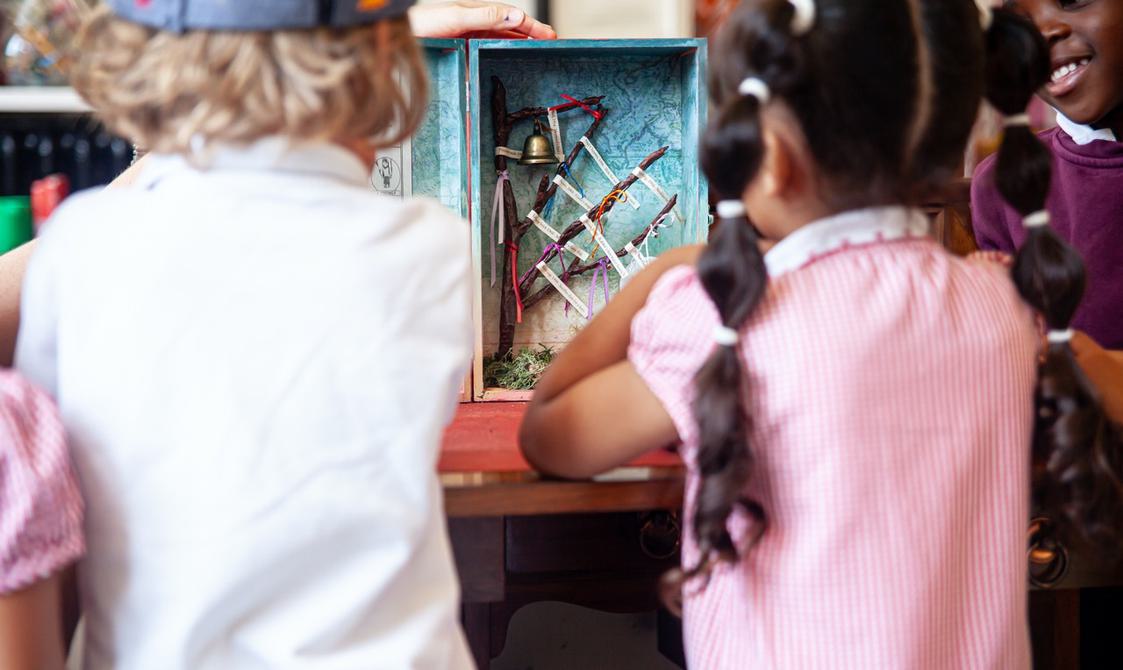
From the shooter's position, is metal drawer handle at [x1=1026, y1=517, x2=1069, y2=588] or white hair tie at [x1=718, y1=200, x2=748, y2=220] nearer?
white hair tie at [x1=718, y1=200, x2=748, y2=220]

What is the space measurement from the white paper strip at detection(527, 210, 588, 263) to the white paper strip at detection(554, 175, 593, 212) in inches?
2.2

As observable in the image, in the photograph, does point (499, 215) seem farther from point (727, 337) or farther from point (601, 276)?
point (727, 337)

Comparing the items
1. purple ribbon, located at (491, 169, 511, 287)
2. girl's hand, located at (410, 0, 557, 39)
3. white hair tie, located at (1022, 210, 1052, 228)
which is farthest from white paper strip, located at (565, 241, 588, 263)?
white hair tie, located at (1022, 210, 1052, 228)

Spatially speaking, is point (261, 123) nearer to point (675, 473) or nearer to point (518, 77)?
point (675, 473)

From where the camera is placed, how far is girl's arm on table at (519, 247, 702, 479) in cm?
93

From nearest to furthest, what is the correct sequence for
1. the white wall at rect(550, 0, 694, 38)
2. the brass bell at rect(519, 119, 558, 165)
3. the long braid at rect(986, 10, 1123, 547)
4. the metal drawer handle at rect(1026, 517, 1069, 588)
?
the long braid at rect(986, 10, 1123, 547) < the metal drawer handle at rect(1026, 517, 1069, 588) < the brass bell at rect(519, 119, 558, 165) < the white wall at rect(550, 0, 694, 38)

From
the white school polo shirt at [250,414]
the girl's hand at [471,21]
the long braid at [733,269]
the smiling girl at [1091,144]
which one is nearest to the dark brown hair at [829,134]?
the long braid at [733,269]

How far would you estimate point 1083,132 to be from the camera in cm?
154

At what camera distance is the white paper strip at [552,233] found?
1.78 m

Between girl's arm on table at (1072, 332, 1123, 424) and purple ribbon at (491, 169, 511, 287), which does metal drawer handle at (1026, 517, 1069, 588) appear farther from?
purple ribbon at (491, 169, 511, 287)

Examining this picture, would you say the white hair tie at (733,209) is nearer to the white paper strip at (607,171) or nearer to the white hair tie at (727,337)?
the white hair tie at (727,337)

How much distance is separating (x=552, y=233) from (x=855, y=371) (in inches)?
39.2

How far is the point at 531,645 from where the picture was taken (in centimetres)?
201

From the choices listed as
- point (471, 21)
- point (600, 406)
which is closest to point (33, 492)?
point (600, 406)
